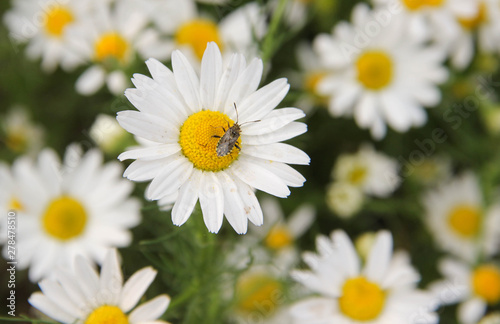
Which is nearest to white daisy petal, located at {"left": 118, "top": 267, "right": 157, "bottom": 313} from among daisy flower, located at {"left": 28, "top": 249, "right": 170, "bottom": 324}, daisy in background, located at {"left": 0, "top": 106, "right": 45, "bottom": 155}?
daisy flower, located at {"left": 28, "top": 249, "right": 170, "bottom": 324}

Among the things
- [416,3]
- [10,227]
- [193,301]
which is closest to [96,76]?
[10,227]

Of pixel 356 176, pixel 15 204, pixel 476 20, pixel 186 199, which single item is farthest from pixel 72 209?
pixel 476 20

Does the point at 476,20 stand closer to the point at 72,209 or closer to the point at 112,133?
the point at 112,133

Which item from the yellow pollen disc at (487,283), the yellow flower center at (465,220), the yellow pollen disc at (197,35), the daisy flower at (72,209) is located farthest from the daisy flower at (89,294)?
the yellow flower center at (465,220)

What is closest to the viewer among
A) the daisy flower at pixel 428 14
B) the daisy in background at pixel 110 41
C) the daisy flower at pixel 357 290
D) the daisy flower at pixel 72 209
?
the daisy flower at pixel 357 290

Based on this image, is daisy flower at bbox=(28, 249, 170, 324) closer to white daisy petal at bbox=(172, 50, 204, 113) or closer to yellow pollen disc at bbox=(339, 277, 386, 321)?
white daisy petal at bbox=(172, 50, 204, 113)

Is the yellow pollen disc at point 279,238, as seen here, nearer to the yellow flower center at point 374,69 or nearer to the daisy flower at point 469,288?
the daisy flower at point 469,288
